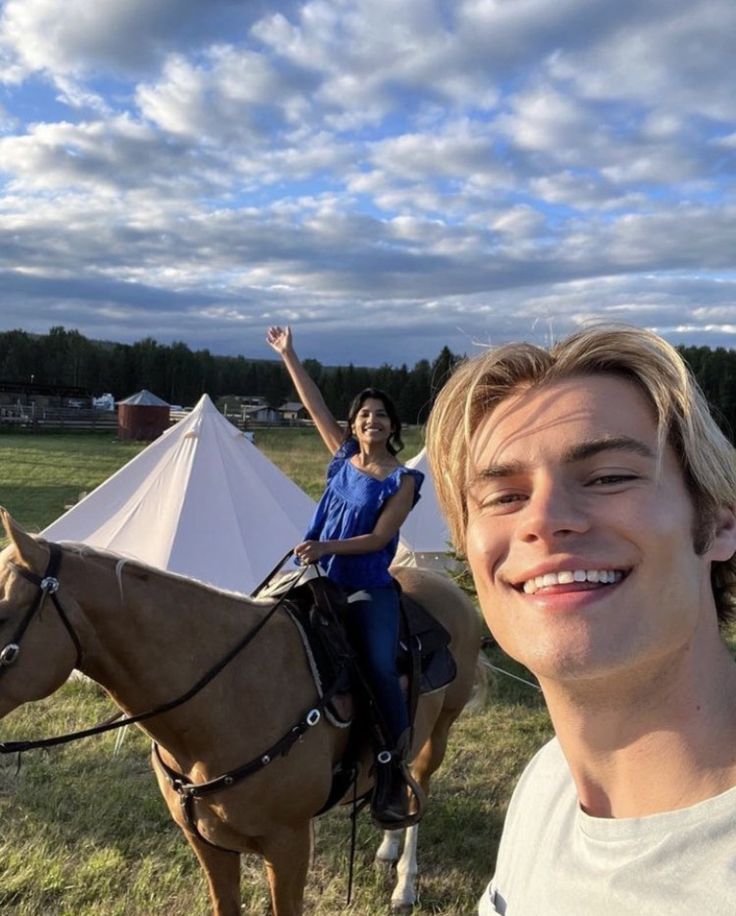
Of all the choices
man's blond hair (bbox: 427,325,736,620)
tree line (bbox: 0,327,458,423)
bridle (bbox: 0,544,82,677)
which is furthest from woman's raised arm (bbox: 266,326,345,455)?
tree line (bbox: 0,327,458,423)

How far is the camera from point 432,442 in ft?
4.63

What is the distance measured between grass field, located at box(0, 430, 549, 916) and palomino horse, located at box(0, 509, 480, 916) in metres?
0.85

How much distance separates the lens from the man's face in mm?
929

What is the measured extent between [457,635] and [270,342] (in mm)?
2306

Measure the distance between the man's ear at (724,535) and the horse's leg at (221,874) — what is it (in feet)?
9.22

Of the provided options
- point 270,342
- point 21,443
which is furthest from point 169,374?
point 270,342

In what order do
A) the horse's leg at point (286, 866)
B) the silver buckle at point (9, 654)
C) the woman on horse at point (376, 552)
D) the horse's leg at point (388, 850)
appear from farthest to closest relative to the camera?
the horse's leg at point (388, 850)
the woman on horse at point (376, 552)
the horse's leg at point (286, 866)
the silver buckle at point (9, 654)

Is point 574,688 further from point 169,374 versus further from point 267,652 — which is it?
point 169,374

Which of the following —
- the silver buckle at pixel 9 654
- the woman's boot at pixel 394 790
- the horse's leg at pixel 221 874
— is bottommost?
the horse's leg at pixel 221 874

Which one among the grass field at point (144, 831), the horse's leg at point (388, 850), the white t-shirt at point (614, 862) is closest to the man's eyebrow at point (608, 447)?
the white t-shirt at point (614, 862)

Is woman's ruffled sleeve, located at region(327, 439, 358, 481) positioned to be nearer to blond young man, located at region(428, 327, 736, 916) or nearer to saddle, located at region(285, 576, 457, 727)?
saddle, located at region(285, 576, 457, 727)

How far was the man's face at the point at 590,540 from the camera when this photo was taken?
929 mm

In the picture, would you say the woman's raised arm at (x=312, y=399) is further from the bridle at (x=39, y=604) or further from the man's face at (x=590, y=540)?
the man's face at (x=590, y=540)

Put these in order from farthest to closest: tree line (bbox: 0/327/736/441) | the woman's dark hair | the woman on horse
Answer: tree line (bbox: 0/327/736/441) → the woman's dark hair → the woman on horse
